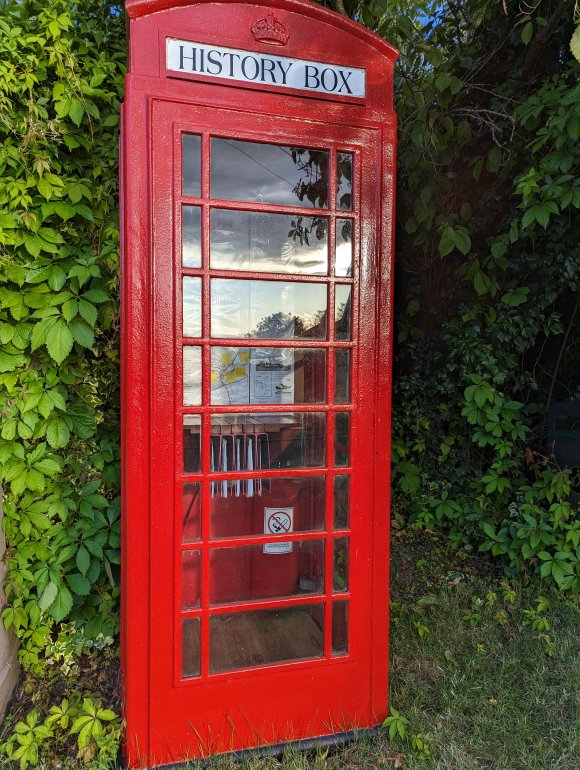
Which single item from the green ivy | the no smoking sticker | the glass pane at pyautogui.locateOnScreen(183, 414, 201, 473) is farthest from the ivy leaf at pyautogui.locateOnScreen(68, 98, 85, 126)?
the no smoking sticker

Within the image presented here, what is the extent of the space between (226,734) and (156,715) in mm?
279

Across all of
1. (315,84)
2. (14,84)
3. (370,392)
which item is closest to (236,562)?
(370,392)

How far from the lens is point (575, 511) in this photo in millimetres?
3318

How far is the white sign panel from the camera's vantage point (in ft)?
5.99

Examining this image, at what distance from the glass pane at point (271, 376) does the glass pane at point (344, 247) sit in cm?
33

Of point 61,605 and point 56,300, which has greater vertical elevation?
point 56,300

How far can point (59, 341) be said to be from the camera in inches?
90.2

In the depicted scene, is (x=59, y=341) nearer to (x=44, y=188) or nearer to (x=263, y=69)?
(x=44, y=188)

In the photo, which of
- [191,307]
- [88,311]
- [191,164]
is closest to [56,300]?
[88,311]

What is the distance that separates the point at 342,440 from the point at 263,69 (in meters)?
1.38

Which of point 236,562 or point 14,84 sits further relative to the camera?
point 14,84

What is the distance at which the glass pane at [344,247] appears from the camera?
2061 mm

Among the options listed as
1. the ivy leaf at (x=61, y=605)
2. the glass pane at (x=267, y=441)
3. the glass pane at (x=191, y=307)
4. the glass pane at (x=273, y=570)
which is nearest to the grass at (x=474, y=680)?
the glass pane at (x=273, y=570)

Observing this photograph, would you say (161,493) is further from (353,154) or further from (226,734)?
(353,154)
